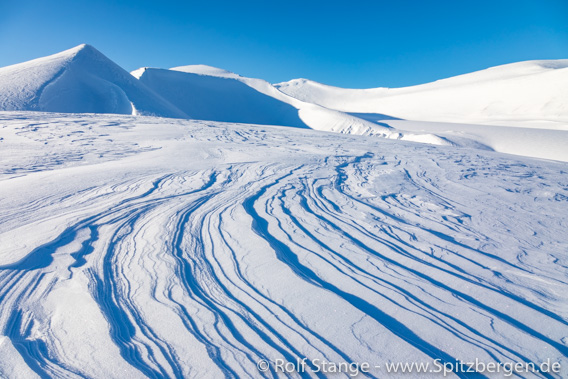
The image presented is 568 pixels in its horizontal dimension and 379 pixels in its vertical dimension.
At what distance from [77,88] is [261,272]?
16.6 metres

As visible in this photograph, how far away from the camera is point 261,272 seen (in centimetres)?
242

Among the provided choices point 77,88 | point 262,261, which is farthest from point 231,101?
point 262,261

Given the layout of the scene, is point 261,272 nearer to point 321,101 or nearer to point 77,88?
point 77,88

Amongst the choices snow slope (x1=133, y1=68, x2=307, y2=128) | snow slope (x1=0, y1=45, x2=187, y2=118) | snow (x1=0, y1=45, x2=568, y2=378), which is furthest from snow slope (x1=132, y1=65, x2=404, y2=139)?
snow (x1=0, y1=45, x2=568, y2=378)

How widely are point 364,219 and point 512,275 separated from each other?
1.42 m

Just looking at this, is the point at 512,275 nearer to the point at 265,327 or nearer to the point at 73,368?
the point at 265,327

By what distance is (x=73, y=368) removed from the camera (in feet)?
5.07

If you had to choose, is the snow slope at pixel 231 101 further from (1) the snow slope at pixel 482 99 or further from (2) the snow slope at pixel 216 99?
(1) the snow slope at pixel 482 99

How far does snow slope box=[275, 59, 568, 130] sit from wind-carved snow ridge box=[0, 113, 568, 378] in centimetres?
1957

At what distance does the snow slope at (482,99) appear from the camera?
76.0ft

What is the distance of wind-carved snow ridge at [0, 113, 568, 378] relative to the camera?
172cm

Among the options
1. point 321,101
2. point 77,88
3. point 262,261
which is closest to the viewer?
→ point 262,261

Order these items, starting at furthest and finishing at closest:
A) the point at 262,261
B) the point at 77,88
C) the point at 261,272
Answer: the point at 77,88 → the point at 262,261 → the point at 261,272

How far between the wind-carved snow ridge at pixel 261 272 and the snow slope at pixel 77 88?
10.6 m
